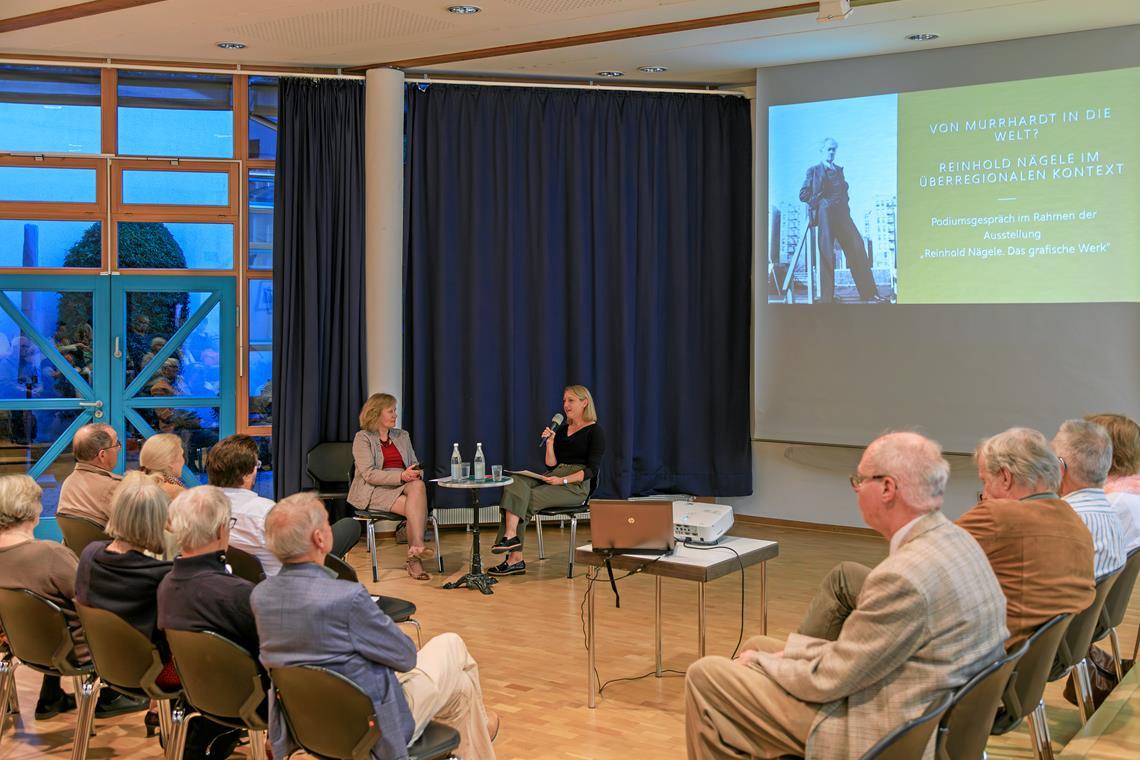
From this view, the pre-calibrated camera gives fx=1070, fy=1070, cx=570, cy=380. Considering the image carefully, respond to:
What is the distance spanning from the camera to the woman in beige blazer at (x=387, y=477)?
22.5ft

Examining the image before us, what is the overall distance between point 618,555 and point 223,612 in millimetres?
1721

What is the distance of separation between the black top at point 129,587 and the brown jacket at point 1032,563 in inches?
101

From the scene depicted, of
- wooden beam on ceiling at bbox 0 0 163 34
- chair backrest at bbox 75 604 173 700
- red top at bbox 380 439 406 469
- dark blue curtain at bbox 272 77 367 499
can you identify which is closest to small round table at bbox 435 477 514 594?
red top at bbox 380 439 406 469

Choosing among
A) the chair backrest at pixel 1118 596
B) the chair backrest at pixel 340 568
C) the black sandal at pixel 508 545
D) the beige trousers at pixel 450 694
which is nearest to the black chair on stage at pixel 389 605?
the chair backrest at pixel 340 568

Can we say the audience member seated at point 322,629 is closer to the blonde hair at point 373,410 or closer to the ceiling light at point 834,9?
the blonde hair at point 373,410

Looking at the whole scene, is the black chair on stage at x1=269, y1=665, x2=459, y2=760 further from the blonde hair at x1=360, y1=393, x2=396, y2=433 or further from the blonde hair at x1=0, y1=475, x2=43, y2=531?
the blonde hair at x1=360, y1=393, x2=396, y2=433

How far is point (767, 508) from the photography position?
8.55m

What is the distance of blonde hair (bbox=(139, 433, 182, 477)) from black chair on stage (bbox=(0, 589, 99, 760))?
1.21m

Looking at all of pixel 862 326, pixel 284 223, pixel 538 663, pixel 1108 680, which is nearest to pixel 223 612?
pixel 538 663

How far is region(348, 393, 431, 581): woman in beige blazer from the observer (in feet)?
22.5

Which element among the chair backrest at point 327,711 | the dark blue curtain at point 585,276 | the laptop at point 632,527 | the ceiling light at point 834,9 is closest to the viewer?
the chair backrest at point 327,711

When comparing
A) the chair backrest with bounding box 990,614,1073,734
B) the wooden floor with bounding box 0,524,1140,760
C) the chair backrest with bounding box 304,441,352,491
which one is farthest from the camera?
the chair backrest with bounding box 304,441,352,491

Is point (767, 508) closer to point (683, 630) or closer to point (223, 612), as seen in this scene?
point (683, 630)

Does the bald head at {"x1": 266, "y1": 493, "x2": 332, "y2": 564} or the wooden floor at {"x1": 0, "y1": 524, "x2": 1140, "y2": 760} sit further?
the wooden floor at {"x1": 0, "y1": 524, "x2": 1140, "y2": 760}
